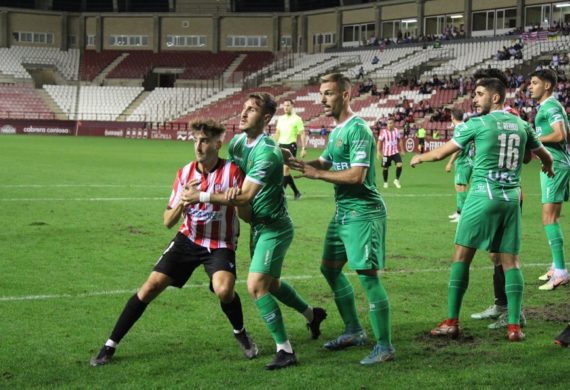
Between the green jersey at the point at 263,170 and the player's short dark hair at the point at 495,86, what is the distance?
2067 millimetres

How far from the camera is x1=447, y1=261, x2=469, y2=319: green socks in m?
6.96

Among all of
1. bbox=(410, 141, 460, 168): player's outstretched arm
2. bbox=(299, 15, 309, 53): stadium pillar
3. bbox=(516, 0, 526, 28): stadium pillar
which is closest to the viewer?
bbox=(410, 141, 460, 168): player's outstretched arm

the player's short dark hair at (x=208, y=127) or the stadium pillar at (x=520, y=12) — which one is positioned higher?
the stadium pillar at (x=520, y=12)

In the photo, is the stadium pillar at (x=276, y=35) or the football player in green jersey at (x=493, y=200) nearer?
the football player in green jersey at (x=493, y=200)

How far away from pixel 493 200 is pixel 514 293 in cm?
83

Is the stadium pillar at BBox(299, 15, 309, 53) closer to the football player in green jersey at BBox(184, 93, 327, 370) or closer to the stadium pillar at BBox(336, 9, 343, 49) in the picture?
the stadium pillar at BBox(336, 9, 343, 49)

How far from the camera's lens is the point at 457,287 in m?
6.98

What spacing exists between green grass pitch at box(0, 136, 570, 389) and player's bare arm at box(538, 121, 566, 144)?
169 cm

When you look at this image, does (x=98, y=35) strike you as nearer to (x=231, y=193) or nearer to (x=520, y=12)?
(x=520, y=12)

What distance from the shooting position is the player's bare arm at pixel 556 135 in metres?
9.14

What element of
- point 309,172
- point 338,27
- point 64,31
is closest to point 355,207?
point 309,172

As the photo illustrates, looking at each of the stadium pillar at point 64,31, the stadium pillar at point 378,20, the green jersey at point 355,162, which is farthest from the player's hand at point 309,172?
the stadium pillar at point 64,31

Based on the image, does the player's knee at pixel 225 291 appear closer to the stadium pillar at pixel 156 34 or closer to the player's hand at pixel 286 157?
the player's hand at pixel 286 157

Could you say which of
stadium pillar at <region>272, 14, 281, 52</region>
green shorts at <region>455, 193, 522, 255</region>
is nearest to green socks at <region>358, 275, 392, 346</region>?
green shorts at <region>455, 193, 522, 255</region>
